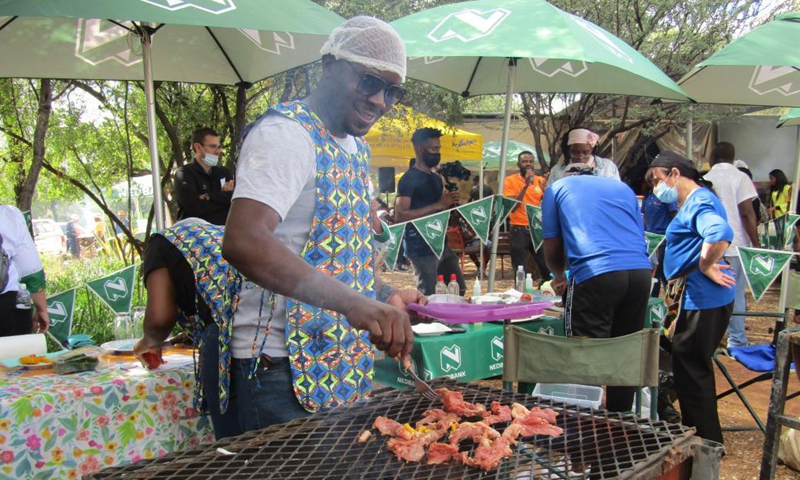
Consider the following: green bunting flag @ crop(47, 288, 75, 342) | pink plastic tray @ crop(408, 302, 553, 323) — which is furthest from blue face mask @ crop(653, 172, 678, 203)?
green bunting flag @ crop(47, 288, 75, 342)

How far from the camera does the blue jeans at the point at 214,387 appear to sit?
191 cm

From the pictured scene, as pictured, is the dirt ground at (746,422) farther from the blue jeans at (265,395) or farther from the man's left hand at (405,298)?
the blue jeans at (265,395)

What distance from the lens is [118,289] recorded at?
4.02m

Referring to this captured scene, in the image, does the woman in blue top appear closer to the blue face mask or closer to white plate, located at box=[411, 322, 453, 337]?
the blue face mask

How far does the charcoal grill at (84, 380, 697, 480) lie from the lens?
1561 mm

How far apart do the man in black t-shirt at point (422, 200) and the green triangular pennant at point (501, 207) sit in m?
0.58

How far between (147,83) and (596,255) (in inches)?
125

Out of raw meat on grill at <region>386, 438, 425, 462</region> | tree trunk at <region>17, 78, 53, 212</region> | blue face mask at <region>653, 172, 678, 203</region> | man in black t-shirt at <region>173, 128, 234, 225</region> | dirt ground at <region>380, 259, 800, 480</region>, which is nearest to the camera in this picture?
raw meat on grill at <region>386, 438, 425, 462</region>

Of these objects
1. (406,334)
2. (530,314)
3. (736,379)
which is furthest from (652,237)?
(406,334)

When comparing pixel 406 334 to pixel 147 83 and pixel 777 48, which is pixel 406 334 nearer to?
pixel 147 83

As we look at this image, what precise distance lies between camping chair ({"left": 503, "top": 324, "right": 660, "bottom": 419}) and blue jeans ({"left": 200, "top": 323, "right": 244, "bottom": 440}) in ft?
4.81

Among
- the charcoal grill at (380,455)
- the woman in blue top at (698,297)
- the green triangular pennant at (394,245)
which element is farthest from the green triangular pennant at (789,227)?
the charcoal grill at (380,455)

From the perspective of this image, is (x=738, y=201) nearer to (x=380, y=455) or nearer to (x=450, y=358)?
(x=450, y=358)

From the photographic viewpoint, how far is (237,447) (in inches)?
66.2
